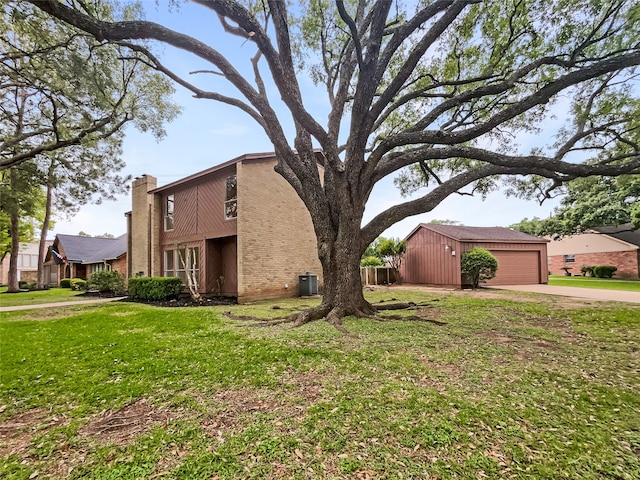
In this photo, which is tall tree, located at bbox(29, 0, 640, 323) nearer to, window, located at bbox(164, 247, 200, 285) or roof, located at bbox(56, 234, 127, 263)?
window, located at bbox(164, 247, 200, 285)

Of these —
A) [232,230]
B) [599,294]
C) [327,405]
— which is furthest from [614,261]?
[327,405]

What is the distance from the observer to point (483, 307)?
858 cm

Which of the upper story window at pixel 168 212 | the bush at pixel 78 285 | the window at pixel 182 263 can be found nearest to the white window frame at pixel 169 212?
the upper story window at pixel 168 212

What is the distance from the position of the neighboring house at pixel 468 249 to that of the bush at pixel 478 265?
0.55 meters

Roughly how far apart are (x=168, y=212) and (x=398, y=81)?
42.6 ft

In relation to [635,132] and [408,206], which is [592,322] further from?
[635,132]

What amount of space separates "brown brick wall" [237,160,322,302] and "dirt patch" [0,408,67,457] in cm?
787

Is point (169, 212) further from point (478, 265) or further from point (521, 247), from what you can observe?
point (521, 247)

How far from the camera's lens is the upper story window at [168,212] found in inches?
588

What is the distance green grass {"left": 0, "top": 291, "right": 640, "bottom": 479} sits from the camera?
2072mm

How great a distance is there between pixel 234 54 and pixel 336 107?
10.7 feet

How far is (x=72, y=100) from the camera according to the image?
10.7 meters

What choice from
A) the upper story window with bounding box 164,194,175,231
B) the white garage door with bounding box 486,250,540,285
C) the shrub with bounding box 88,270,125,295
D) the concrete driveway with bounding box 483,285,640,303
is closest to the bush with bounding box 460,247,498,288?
the concrete driveway with bounding box 483,285,640,303

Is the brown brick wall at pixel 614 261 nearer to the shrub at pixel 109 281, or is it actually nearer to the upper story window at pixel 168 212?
the upper story window at pixel 168 212
